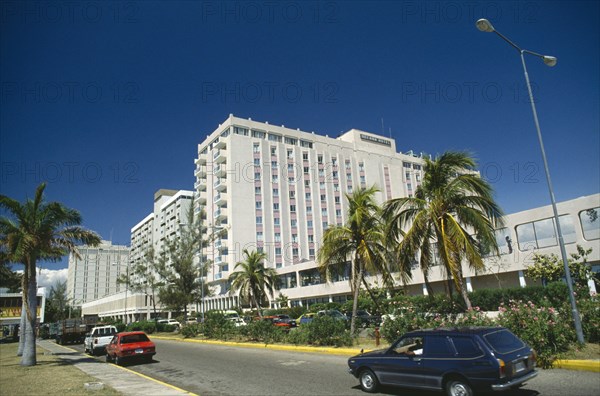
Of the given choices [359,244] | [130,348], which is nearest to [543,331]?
[359,244]

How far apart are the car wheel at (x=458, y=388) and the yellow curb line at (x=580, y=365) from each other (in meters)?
4.42

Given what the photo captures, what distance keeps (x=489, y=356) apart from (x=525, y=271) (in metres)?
33.5

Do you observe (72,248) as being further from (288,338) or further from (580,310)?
(580,310)

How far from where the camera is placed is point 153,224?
117562 mm

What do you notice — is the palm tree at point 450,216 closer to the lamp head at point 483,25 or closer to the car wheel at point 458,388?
the lamp head at point 483,25

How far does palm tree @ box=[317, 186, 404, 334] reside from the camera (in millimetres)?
21406

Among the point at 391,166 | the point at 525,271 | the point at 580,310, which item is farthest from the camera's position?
the point at 391,166

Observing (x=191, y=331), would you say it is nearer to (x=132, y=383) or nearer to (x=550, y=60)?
(x=132, y=383)

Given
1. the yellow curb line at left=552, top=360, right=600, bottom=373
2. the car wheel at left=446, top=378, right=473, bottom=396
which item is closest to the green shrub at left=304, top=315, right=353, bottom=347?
the yellow curb line at left=552, top=360, right=600, bottom=373

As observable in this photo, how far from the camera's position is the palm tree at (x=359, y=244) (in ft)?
70.2

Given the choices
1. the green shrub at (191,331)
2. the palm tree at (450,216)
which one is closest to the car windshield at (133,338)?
the palm tree at (450,216)

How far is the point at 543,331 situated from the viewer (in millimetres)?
11273

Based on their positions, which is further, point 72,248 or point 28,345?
point 72,248

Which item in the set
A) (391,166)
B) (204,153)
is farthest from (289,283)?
(391,166)
